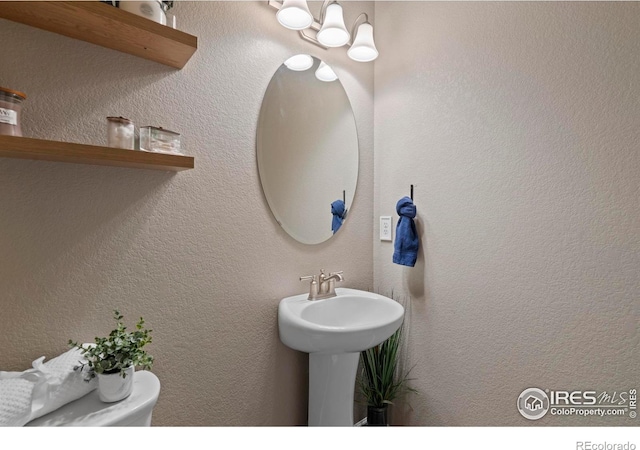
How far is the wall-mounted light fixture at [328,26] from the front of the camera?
1.29 metres

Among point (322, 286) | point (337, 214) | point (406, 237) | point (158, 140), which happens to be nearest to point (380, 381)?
point (322, 286)

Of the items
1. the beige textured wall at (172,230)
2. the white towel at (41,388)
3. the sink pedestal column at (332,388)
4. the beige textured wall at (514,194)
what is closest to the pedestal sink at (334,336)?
the sink pedestal column at (332,388)

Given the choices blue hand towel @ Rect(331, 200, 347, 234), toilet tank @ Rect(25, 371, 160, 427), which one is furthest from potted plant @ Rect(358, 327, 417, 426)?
toilet tank @ Rect(25, 371, 160, 427)

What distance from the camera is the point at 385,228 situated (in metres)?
1.74

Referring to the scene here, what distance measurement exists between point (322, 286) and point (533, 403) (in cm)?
93

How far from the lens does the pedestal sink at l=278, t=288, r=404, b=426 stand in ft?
3.84

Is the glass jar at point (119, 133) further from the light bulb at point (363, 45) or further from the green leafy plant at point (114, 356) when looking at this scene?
the light bulb at point (363, 45)

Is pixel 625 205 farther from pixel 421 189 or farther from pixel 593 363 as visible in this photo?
pixel 421 189

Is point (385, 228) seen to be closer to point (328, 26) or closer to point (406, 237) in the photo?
point (406, 237)

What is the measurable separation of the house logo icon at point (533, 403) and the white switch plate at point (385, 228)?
86cm

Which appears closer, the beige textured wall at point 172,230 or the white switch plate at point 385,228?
the beige textured wall at point 172,230

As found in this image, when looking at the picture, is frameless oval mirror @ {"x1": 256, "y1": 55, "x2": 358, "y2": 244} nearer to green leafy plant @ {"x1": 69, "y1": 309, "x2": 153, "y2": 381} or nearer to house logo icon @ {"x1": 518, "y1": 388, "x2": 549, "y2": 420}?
green leafy plant @ {"x1": 69, "y1": 309, "x2": 153, "y2": 381}
